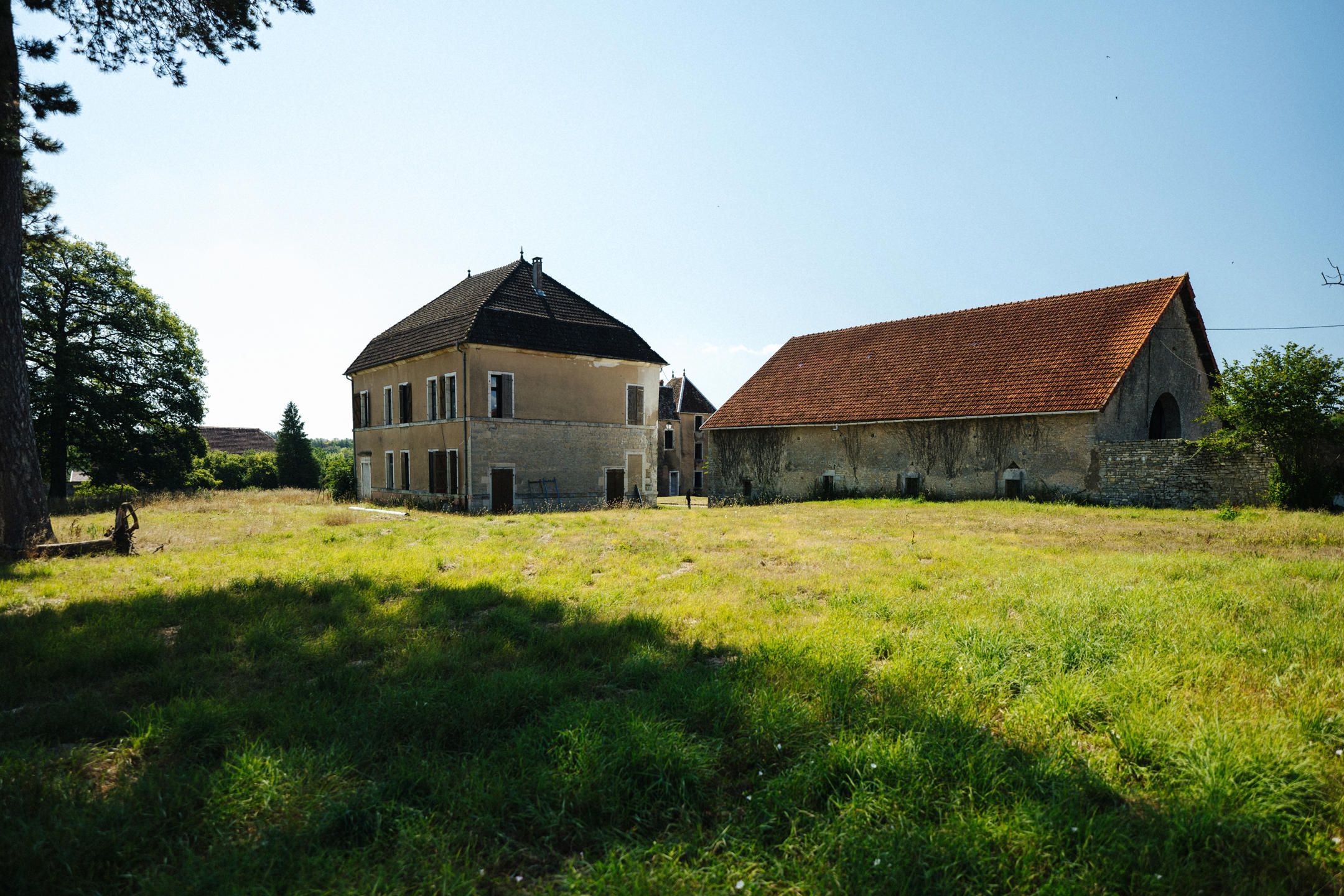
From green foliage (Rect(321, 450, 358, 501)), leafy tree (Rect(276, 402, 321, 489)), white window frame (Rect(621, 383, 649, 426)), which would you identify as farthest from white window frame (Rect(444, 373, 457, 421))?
leafy tree (Rect(276, 402, 321, 489))

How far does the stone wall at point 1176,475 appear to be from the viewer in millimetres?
16453

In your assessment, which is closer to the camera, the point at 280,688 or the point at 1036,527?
the point at 280,688

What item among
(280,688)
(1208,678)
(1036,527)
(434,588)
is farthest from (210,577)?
(1036,527)

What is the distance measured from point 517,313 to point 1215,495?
71.1ft

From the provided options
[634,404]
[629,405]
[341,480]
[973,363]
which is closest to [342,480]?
[341,480]

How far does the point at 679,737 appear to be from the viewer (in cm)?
331

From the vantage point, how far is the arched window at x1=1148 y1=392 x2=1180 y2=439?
21109 millimetres

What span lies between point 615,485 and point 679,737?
2281 cm

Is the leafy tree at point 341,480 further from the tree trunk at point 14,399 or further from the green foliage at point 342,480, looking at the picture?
the tree trunk at point 14,399

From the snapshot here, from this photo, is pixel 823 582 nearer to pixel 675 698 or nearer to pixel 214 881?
pixel 675 698

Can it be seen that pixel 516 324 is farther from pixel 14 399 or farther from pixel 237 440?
pixel 237 440

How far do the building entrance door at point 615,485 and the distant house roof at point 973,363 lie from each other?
4.99 metres

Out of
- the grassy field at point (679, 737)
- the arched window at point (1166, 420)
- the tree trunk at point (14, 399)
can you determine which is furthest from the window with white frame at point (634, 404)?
the grassy field at point (679, 737)

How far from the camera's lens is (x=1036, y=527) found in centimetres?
1320
